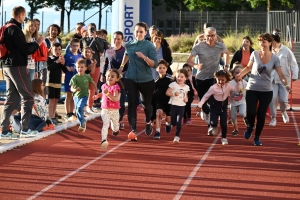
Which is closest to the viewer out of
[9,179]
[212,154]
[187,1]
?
[9,179]

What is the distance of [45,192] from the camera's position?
326 inches

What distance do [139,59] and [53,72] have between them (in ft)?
9.15

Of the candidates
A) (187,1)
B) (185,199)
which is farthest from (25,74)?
(187,1)

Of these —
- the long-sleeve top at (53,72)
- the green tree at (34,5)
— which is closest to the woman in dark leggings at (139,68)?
the long-sleeve top at (53,72)

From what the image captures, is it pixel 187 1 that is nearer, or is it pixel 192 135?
pixel 192 135

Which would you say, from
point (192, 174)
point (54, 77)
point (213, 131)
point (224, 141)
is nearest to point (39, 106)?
point (54, 77)

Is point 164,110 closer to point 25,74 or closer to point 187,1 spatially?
point 25,74

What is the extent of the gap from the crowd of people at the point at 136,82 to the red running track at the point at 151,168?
14.4 inches

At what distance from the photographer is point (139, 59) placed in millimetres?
11984

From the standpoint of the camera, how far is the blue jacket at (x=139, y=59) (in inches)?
469

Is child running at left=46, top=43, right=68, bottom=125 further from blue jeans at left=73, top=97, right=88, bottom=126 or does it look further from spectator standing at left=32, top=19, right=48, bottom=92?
blue jeans at left=73, top=97, right=88, bottom=126

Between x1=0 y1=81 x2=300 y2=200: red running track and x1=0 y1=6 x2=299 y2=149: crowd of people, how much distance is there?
0.37 meters

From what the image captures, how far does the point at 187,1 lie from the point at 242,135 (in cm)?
3624

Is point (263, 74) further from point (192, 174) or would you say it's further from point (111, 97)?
point (192, 174)
